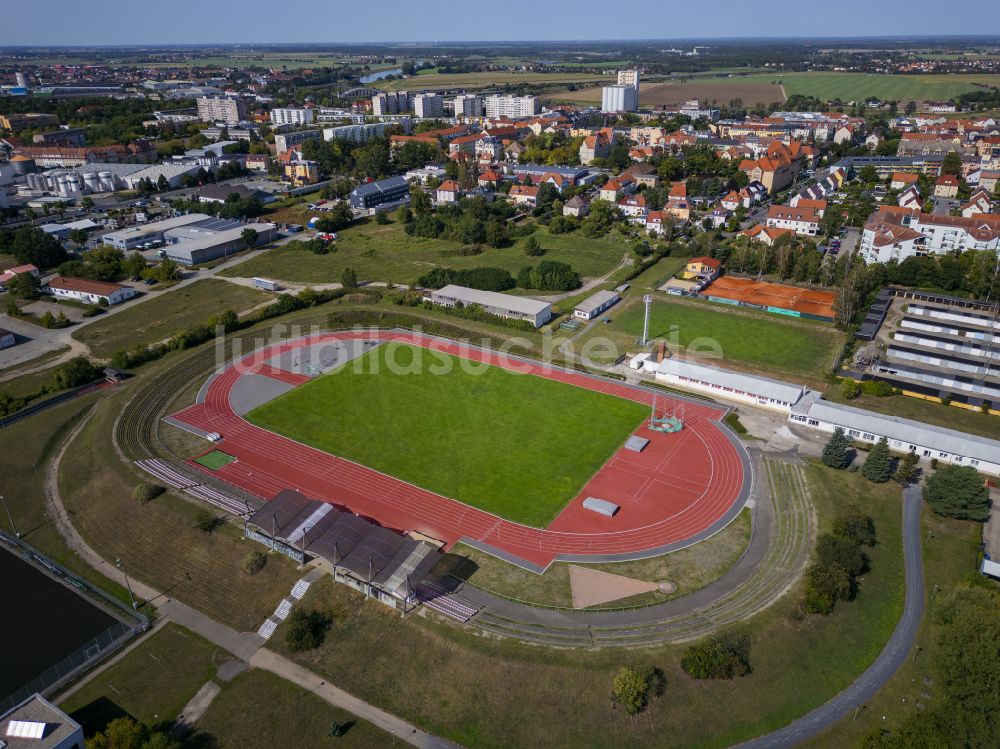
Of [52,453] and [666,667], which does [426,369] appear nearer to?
[52,453]

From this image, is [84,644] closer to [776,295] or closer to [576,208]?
[776,295]

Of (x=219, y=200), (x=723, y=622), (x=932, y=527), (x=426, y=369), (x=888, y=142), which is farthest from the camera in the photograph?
(x=888, y=142)

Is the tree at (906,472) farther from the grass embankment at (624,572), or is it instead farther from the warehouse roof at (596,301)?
the warehouse roof at (596,301)

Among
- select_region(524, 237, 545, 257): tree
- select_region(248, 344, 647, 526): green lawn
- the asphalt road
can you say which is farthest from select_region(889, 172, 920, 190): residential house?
the asphalt road

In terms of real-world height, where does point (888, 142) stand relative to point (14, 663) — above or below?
above

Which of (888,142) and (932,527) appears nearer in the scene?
(932,527)

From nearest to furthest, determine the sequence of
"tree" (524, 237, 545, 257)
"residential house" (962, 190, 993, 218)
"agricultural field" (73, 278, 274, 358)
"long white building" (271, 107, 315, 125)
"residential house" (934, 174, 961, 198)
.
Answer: "agricultural field" (73, 278, 274, 358) < "tree" (524, 237, 545, 257) < "residential house" (962, 190, 993, 218) < "residential house" (934, 174, 961, 198) < "long white building" (271, 107, 315, 125)

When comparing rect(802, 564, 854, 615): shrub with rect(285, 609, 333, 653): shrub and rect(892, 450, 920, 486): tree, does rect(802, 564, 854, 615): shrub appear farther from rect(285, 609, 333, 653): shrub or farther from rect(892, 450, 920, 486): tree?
rect(285, 609, 333, 653): shrub

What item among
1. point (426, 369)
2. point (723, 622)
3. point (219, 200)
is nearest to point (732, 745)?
point (723, 622)
